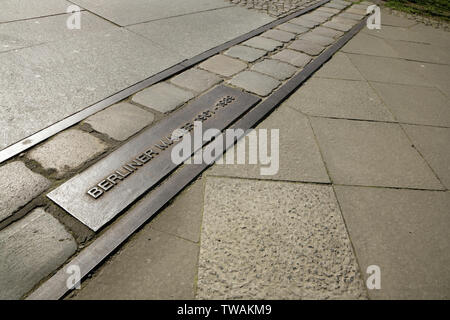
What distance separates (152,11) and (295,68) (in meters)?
2.65

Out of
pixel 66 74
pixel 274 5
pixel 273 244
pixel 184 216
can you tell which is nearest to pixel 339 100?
pixel 273 244

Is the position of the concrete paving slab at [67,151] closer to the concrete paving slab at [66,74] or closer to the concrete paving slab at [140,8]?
the concrete paving slab at [66,74]

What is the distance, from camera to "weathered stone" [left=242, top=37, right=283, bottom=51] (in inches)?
161

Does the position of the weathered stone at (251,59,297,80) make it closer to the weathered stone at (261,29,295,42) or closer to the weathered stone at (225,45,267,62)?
the weathered stone at (225,45,267,62)

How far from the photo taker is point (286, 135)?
2.65 meters

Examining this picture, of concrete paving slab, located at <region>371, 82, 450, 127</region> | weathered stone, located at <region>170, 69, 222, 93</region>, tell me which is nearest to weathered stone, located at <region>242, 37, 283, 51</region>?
weathered stone, located at <region>170, 69, 222, 93</region>

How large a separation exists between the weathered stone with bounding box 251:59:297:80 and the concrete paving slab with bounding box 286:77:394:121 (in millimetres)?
285

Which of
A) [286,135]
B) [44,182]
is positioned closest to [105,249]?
[44,182]

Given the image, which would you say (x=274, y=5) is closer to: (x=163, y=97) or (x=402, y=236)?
(x=163, y=97)

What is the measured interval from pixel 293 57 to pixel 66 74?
285 cm

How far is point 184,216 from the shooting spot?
188cm

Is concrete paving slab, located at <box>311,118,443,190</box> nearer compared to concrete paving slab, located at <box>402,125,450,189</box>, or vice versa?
concrete paving slab, located at <box>311,118,443,190</box>

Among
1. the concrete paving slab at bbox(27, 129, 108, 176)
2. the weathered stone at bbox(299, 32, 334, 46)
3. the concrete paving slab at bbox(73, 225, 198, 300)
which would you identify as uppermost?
the weathered stone at bbox(299, 32, 334, 46)

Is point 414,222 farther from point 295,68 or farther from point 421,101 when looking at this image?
point 295,68
